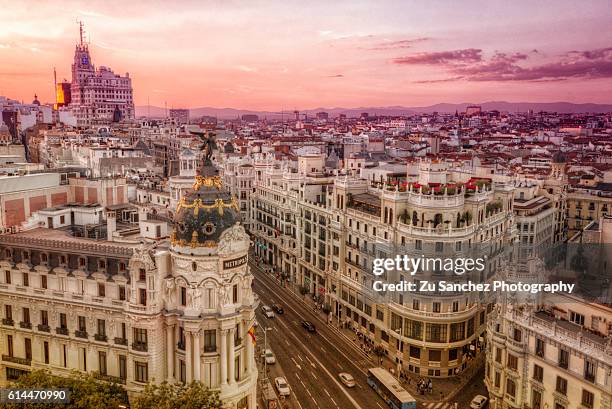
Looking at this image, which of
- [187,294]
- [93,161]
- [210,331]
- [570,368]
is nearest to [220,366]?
[210,331]

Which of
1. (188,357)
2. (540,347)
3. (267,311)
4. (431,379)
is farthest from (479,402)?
(267,311)

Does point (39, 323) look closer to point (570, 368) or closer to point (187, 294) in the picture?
point (187, 294)

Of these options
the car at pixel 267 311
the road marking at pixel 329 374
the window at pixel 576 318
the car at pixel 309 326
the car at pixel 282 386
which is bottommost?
the road marking at pixel 329 374

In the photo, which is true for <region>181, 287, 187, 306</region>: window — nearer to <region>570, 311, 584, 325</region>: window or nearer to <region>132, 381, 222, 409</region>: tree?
<region>132, 381, 222, 409</region>: tree

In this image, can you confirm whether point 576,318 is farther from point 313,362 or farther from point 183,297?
point 183,297

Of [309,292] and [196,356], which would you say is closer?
[196,356]

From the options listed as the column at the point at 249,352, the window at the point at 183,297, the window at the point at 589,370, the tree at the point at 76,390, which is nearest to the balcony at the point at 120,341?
the tree at the point at 76,390

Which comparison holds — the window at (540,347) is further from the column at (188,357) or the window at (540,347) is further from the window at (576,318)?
the column at (188,357)
